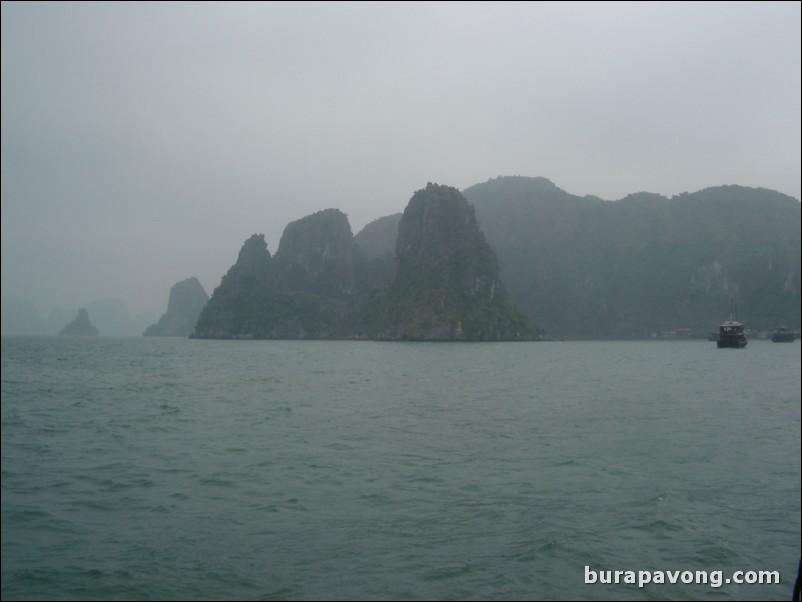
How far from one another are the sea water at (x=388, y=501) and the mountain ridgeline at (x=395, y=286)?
118 metres

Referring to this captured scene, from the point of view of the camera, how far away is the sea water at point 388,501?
8219mm

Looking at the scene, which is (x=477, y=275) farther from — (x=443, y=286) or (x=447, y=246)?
(x=443, y=286)

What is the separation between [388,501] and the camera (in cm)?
1185

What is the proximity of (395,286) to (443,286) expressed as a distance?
13089 millimetres

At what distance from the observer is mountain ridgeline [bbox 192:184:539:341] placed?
15888cm

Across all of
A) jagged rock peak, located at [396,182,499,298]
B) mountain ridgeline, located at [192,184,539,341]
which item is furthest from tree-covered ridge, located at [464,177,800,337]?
mountain ridgeline, located at [192,184,539,341]

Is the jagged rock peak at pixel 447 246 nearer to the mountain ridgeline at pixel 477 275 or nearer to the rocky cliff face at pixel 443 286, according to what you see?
the rocky cliff face at pixel 443 286

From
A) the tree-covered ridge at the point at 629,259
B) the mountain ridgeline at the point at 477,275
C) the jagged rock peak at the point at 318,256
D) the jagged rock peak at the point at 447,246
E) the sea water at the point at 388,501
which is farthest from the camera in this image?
the jagged rock peak at the point at 318,256

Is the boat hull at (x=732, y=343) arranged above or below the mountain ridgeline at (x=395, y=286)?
below

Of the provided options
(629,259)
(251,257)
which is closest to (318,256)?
(251,257)

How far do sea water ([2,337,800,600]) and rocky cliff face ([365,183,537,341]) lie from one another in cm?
13241

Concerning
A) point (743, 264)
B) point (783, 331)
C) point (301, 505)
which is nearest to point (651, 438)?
point (301, 505)

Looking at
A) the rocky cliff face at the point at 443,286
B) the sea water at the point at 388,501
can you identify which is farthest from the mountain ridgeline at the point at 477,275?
the sea water at the point at 388,501

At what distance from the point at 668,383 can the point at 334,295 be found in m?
146
